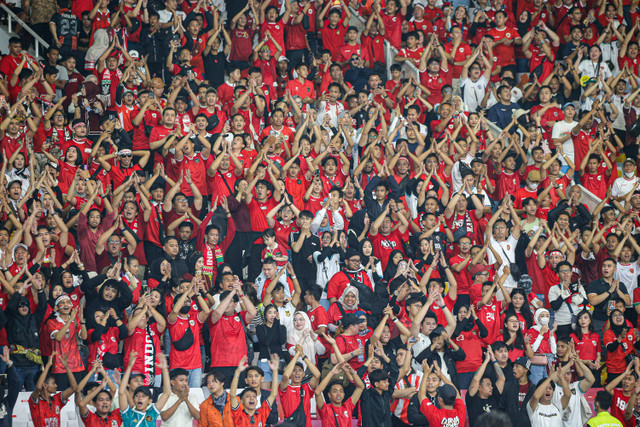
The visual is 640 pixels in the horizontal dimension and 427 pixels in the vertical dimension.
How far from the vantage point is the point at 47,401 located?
12.2 meters

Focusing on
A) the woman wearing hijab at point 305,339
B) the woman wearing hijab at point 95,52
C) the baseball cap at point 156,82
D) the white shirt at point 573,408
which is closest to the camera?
the white shirt at point 573,408

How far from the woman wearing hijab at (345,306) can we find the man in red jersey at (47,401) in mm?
3563

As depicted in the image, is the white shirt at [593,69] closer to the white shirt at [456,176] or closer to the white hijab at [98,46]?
the white shirt at [456,176]

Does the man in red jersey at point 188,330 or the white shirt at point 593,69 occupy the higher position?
the white shirt at point 593,69

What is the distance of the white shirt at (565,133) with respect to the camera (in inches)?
706

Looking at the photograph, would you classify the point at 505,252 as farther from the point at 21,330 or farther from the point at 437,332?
the point at 21,330

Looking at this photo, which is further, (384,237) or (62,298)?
(384,237)

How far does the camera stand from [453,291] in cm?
1475

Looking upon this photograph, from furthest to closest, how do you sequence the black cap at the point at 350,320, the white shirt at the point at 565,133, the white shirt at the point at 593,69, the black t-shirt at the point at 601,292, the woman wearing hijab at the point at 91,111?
1. the white shirt at the point at 593,69
2. the white shirt at the point at 565,133
3. the woman wearing hijab at the point at 91,111
4. the black t-shirt at the point at 601,292
5. the black cap at the point at 350,320

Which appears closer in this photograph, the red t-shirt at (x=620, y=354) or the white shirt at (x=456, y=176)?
the red t-shirt at (x=620, y=354)

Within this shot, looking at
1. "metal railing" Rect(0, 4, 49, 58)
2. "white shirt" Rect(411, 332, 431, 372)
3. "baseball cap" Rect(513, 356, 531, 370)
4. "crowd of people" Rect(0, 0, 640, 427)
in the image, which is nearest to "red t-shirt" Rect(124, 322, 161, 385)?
"crowd of people" Rect(0, 0, 640, 427)

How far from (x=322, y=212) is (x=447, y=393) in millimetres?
4126

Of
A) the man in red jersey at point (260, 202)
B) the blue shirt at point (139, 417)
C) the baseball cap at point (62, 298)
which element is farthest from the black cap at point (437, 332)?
the baseball cap at point (62, 298)

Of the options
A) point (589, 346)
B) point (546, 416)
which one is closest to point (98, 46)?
point (589, 346)
